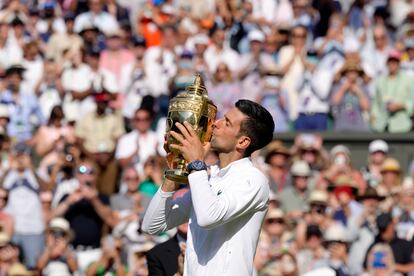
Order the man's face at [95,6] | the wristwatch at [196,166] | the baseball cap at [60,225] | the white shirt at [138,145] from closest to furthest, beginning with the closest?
the wristwatch at [196,166] → the baseball cap at [60,225] → the white shirt at [138,145] → the man's face at [95,6]

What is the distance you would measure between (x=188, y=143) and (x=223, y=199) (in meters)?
0.34

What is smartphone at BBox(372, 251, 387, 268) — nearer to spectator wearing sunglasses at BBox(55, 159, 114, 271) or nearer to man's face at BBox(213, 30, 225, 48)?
spectator wearing sunglasses at BBox(55, 159, 114, 271)

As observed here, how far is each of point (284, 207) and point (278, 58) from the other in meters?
3.07

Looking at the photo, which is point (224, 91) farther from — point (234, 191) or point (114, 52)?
point (234, 191)

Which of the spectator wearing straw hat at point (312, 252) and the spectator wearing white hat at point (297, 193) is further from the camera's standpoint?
the spectator wearing white hat at point (297, 193)

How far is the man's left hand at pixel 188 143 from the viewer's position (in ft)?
22.7

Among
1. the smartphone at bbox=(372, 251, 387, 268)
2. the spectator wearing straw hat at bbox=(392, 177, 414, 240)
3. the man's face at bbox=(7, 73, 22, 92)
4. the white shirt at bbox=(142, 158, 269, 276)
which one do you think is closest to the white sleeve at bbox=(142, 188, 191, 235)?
the white shirt at bbox=(142, 158, 269, 276)

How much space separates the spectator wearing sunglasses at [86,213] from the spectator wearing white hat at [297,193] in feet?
6.01

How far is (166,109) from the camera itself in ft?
54.2

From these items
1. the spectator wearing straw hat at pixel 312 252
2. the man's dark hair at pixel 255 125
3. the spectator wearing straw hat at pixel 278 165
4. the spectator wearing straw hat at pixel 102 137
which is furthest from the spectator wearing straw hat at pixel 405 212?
the man's dark hair at pixel 255 125

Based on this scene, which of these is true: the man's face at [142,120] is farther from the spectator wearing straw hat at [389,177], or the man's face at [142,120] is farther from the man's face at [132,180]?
the spectator wearing straw hat at [389,177]

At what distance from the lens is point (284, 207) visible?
1474 centimetres

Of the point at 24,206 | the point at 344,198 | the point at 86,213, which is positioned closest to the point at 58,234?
the point at 86,213

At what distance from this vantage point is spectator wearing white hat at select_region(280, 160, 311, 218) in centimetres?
1468
